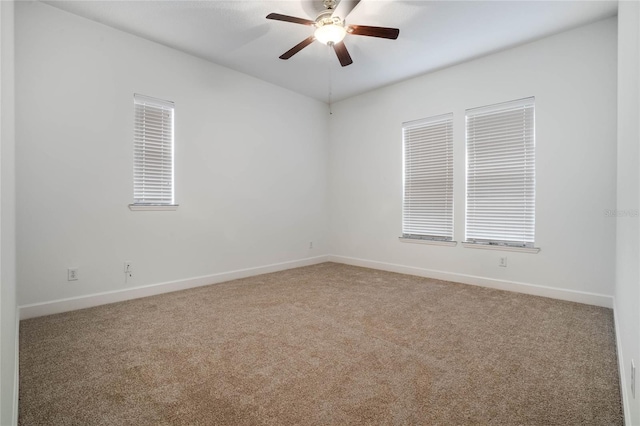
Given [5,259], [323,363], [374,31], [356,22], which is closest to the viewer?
[5,259]

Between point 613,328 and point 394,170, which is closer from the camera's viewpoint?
point 613,328

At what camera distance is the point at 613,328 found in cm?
247

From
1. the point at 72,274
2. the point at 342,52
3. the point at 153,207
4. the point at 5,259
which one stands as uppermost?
the point at 342,52

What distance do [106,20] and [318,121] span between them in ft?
10.4

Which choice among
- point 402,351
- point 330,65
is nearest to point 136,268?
point 402,351

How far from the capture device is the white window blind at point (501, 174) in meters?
3.47

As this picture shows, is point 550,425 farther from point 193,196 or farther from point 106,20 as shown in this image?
point 106,20

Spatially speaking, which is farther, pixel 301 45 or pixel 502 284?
pixel 502 284

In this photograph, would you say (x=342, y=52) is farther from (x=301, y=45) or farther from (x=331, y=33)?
(x=301, y=45)

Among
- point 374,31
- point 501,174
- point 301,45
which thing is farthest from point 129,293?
point 501,174

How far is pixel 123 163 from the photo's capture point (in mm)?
3225

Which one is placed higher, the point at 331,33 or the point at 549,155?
the point at 331,33

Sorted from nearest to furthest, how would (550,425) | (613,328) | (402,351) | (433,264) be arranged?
1. (550,425)
2. (402,351)
3. (613,328)
4. (433,264)

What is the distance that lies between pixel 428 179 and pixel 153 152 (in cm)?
353
